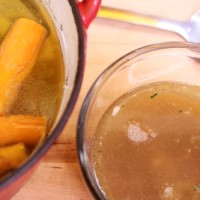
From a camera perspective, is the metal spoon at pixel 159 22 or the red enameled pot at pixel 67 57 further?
the metal spoon at pixel 159 22

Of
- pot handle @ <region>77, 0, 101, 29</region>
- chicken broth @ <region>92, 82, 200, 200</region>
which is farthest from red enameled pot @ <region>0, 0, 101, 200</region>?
chicken broth @ <region>92, 82, 200, 200</region>

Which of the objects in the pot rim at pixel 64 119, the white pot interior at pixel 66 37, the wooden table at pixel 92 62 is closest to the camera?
the pot rim at pixel 64 119

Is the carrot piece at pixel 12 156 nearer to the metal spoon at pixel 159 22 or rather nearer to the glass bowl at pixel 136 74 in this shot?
the glass bowl at pixel 136 74

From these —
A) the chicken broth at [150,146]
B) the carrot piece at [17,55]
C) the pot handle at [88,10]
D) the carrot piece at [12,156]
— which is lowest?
the chicken broth at [150,146]

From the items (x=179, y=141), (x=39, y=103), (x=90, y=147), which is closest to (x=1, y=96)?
(x=39, y=103)

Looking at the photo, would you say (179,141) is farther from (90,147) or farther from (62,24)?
(62,24)

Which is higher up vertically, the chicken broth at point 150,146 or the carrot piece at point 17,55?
the carrot piece at point 17,55

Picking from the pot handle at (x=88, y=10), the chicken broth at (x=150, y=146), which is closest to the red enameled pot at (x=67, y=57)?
the pot handle at (x=88, y=10)

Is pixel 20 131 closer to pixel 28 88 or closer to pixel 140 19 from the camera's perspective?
pixel 28 88
